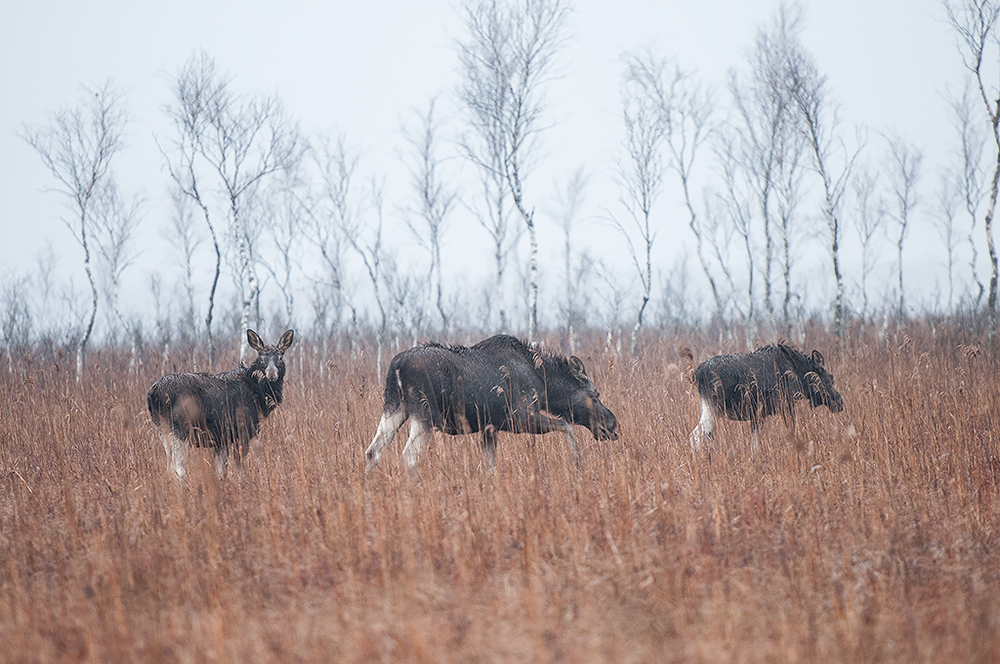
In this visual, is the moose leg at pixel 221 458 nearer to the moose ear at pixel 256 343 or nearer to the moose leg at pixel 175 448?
Result: the moose leg at pixel 175 448

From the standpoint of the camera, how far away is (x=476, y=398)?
620 centimetres

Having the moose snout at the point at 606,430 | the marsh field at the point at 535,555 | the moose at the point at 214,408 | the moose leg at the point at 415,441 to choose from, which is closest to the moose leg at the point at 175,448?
the moose at the point at 214,408

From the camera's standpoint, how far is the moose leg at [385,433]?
5.81 m

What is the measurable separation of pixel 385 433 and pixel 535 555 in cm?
294

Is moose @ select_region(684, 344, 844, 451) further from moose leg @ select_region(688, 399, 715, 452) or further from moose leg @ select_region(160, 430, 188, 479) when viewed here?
moose leg @ select_region(160, 430, 188, 479)

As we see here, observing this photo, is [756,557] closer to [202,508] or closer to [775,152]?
[202,508]

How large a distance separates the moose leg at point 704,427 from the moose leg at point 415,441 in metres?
2.52

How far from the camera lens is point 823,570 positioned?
3338 mm

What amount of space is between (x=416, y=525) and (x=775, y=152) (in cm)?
1791

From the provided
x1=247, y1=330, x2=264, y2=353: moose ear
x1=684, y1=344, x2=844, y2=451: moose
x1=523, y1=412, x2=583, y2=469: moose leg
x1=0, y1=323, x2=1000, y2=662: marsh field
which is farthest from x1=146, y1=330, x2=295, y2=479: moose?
x1=684, y1=344, x2=844, y2=451: moose

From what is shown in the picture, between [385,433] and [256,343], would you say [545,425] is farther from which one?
[256,343]

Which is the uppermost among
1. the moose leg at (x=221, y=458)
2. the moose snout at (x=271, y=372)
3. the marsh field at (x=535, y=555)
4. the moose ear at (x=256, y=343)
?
the moose ear at (x=256, y=343)

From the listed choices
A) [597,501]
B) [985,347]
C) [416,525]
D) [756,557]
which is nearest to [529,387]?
[597,501]

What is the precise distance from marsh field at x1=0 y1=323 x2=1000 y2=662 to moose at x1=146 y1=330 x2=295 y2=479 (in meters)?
0.33
